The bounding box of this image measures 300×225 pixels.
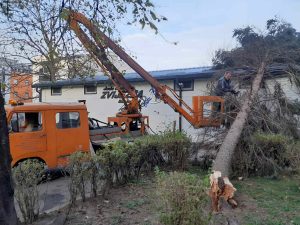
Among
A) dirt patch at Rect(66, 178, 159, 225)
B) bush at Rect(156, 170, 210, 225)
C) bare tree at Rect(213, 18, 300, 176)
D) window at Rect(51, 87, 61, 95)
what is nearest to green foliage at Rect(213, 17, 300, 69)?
bare tree at Rect(213, 18, 300, 176)

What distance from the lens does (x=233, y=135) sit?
9.28 metres

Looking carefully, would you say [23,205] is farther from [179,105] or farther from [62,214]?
[179,105]

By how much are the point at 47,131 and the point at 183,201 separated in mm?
6746

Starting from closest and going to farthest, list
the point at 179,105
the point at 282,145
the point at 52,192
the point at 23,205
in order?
the point at 23,205 → the point at 52,192 → the point at 282,145 → the point at 179,105

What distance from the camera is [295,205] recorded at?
6.77 metres

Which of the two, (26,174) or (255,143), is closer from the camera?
(26,174)

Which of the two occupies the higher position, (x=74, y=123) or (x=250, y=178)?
(x=74, y=123)

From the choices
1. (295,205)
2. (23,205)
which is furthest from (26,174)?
(295,205)

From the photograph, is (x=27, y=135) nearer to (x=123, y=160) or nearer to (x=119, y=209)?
(x=123, y=160)

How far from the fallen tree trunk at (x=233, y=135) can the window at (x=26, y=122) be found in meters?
4.84

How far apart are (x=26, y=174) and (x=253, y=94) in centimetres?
726

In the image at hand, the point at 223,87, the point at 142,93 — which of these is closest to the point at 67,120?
the point at 223,87

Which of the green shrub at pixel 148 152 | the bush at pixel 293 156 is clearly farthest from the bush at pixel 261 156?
the green shrub at pixel 148 152

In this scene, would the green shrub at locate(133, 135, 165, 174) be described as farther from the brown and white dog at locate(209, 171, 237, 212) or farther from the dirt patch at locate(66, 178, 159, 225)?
the brown and white dog at locate(209, 171, 237, 212)
